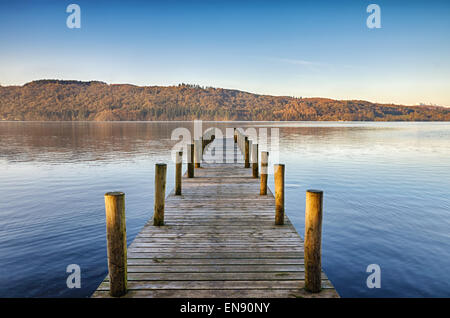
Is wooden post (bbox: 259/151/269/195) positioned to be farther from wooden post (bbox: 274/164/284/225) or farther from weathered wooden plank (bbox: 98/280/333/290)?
weathered wooden plank (bbox: 98/280/333/290)

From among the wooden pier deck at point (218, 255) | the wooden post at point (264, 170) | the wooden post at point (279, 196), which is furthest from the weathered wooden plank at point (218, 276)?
the wooden post at point (264, 170)

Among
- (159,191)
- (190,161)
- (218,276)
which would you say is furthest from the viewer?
(190,161)

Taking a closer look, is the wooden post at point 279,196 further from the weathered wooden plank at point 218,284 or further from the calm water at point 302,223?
the weathered wooden plank at point 218,284

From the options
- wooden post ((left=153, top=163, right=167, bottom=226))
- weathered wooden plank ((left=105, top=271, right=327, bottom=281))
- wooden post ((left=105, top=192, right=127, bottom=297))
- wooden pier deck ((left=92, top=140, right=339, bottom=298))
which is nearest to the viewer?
wooden post ((left=105, top=192, right=127, bottom=297))

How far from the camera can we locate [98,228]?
36.2 ft

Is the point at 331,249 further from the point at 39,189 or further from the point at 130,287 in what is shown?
the point at 39,189

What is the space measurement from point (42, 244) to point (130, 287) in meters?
6.22

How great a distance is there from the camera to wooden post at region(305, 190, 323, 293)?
14.8 feet

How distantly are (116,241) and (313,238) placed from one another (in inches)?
106

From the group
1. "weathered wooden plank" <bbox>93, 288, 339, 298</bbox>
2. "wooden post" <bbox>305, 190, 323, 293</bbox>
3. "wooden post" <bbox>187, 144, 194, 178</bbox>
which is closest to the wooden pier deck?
"weathered wooden plank" <bbox>93, 288, 339, 298</bbox>

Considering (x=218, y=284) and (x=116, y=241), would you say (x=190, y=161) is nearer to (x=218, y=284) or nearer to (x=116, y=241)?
(x=218, y=284)

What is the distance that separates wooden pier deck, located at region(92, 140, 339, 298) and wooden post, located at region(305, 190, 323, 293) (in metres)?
0.16

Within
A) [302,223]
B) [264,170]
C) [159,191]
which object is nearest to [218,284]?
[159,191]

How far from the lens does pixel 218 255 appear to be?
5.82 m
